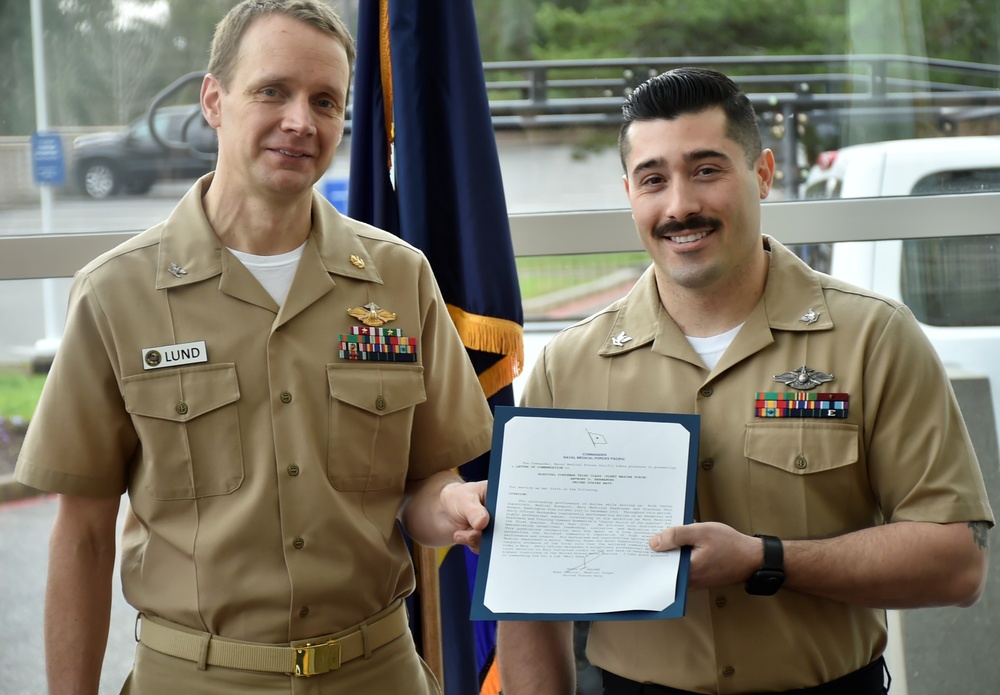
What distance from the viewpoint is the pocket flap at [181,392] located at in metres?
1.72

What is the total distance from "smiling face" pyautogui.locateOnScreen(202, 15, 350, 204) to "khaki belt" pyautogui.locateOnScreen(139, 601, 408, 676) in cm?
77

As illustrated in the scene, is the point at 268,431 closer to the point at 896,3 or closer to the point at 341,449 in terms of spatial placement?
the point at 341,449

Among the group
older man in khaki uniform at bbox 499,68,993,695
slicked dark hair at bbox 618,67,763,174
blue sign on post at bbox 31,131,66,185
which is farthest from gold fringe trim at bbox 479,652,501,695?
blue sign on post at bbox 31,131,66,185

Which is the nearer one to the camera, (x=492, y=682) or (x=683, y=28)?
(x=492, y=682)

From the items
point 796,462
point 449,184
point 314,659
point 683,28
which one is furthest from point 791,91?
point 314,659

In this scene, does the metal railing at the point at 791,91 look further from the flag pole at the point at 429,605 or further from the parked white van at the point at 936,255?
the flag pole at the point at 429,605

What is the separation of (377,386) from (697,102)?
78cm

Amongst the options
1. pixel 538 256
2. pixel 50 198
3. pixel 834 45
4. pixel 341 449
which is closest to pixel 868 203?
pixel 834 45

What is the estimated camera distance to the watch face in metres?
Result: 1.60

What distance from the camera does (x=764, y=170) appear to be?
192 cm

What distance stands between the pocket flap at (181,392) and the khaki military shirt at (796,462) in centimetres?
64

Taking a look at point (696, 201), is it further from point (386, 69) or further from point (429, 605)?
point (429, 605)

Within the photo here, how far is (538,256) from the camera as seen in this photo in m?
2.83

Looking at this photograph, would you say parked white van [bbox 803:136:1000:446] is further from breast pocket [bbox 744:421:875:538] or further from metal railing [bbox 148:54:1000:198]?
breast pocket [bbox 744:421:875:538]
